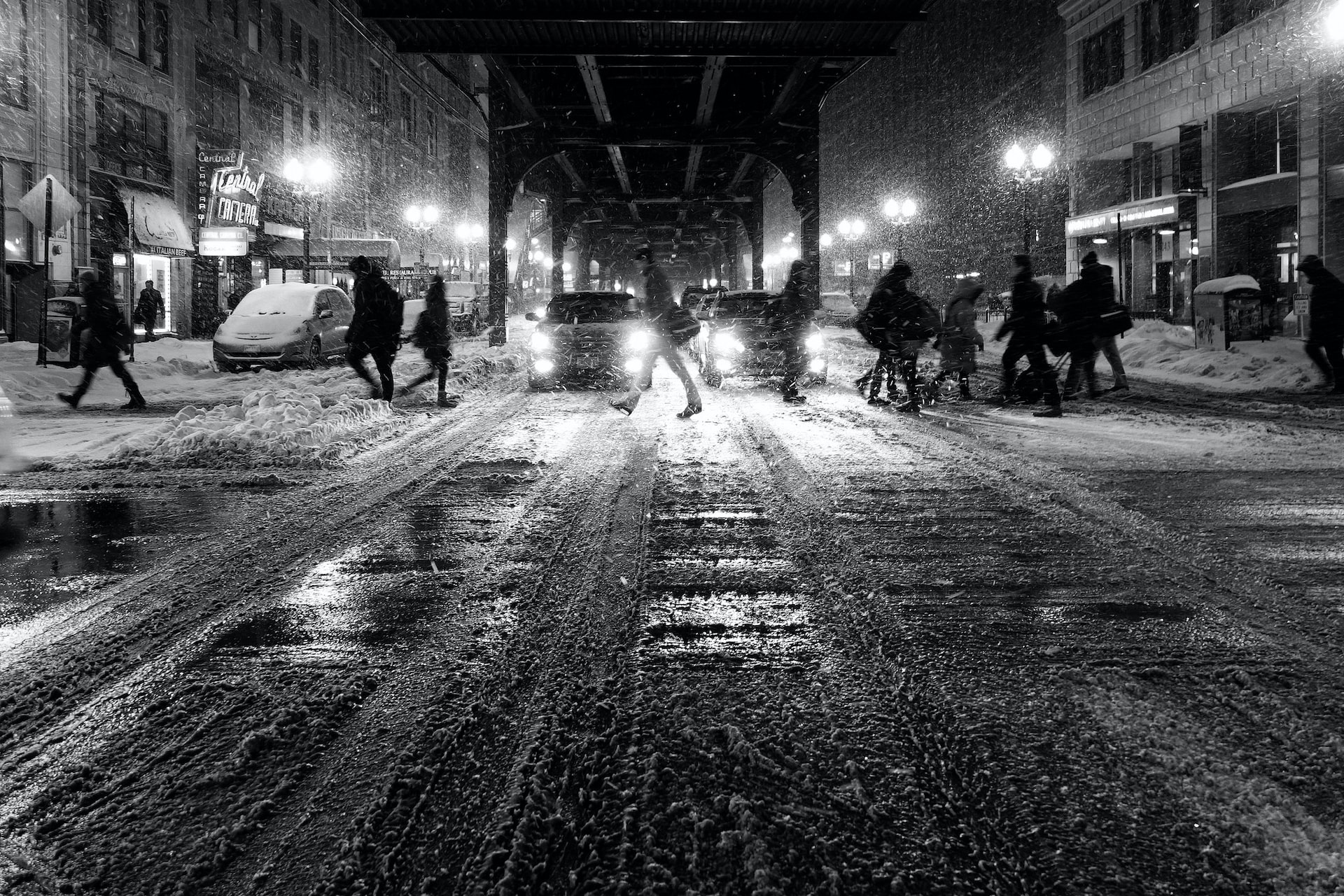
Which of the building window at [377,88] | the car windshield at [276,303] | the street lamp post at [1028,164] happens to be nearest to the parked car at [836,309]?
the street lamp post at [1028,164]

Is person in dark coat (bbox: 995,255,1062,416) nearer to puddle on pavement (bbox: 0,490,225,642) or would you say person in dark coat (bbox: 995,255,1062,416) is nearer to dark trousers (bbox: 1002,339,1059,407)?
dark trousers (bbox: 1002,339,1059,407)

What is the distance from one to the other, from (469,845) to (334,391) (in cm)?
1224

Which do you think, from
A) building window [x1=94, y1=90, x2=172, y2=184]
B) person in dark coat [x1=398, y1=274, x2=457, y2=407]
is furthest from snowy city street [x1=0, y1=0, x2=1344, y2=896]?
building window [x1=94, y1=90, x2=172, y2=184]

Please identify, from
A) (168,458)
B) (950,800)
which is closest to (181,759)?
(950,800)

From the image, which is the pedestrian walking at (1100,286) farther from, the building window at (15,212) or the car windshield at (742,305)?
the building window at (15,212)

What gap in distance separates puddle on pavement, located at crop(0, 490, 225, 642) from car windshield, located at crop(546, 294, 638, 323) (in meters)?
9.16

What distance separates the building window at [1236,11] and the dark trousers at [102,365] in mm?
28552

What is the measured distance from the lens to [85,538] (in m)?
5.97

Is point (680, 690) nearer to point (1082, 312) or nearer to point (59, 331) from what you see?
point (1082, 312)

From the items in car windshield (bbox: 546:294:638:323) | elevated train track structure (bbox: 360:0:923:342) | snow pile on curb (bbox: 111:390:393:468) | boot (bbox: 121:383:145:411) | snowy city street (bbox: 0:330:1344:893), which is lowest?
snowy city street (bbox: 0:330:1344:893)

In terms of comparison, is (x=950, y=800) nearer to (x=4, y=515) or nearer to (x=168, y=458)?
(x=4, y=515)

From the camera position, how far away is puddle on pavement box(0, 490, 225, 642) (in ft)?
15.8

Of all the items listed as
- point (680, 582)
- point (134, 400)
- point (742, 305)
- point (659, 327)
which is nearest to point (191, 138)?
point (134, 400)

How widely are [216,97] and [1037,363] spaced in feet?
114
